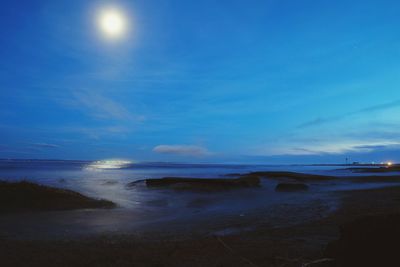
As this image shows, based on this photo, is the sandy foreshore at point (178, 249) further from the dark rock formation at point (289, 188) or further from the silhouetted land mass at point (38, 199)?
the dark rock formation at point (289, 188)

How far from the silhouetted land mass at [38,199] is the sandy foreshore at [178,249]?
6.64 m

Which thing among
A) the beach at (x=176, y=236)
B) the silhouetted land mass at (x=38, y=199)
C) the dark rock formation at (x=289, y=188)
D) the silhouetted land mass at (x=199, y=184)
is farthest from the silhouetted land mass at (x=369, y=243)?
the silhouetted land mass at (x=199, y=184)

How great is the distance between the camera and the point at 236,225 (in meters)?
12.3

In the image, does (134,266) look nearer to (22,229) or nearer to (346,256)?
(346,256)

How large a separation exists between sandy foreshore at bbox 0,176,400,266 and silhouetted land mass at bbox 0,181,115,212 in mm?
6639

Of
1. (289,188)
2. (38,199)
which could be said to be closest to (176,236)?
(38,199)

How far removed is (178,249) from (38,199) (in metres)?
11.2

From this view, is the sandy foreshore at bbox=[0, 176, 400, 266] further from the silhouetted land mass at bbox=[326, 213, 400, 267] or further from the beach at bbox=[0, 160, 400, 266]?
the silhouetted land mass at bbox=[326, 213, 400, 267]

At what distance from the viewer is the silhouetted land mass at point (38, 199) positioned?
615 inches

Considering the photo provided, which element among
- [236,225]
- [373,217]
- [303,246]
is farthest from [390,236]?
[236,225]

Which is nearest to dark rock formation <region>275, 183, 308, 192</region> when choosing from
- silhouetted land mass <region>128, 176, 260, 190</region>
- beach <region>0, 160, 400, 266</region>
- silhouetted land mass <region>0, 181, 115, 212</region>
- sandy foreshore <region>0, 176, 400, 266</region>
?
silhouetted land mass <region>128, 176, 260, 190</region>

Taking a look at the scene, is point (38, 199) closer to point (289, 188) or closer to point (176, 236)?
point (176, 236)

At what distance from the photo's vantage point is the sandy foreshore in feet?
23.2

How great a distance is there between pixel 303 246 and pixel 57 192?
13.6 meters
